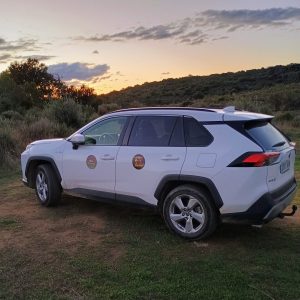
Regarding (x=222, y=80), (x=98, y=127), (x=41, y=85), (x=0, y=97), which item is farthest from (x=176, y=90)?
(x=98, y=127)

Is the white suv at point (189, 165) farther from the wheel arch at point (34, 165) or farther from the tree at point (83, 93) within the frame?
the tree at point (83, 93)

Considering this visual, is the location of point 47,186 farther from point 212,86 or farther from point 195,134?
point 212,86

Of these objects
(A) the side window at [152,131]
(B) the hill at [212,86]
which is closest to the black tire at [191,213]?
(A) the side window at [152,131]

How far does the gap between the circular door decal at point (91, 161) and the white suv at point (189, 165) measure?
0.05ft

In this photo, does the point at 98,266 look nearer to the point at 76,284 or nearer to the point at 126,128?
the point at 76,284

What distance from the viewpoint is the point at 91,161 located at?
739 cm

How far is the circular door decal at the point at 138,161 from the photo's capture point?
6658mm

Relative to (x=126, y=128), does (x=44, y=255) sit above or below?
below

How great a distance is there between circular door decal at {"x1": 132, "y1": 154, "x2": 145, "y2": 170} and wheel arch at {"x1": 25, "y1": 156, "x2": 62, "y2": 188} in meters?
1.84

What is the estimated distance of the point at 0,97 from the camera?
101 feet

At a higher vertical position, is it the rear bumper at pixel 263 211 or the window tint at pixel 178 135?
the window tint at pixel 178 135

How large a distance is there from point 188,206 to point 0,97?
26821 millimetres

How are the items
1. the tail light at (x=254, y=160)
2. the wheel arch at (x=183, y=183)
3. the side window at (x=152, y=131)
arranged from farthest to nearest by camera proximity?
1. the side window at (x=152, y=131)
2. the wheel arch at (x=183, y=183)
3. the tail light at (x=254, y=160)

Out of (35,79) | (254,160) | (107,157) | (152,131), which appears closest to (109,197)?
(107,157)
